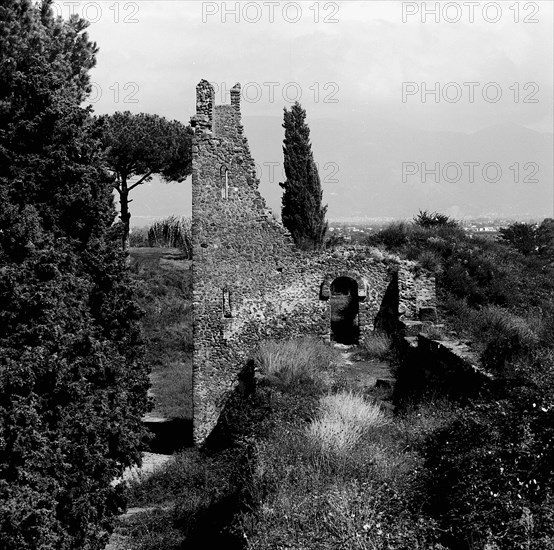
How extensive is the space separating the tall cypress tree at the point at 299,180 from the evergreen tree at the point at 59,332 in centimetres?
2134

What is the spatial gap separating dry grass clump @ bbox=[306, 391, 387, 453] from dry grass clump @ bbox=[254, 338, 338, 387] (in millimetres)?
2079

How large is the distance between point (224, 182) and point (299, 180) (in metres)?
17.2

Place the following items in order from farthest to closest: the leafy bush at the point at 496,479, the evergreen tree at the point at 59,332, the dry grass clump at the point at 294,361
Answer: the dry grass clump at the point at 294,361 → the evergreen tree at the point at 59,332 → the leafy bush at the point at 496,479

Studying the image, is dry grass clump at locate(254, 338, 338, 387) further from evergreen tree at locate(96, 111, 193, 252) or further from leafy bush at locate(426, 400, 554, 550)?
evergreen tree at locate(96, 111, 193, 252)

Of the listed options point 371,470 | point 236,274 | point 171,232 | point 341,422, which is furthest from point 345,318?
point 171,232

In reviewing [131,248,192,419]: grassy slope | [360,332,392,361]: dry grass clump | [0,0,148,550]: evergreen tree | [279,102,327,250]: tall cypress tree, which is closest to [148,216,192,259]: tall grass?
[131,248,192,419]: grassy slope

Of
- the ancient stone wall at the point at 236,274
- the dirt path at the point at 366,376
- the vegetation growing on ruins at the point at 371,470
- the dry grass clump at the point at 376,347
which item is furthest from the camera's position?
the ancient stone wall at the point at 236,274

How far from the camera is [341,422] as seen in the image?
9.34 m

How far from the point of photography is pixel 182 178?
36.2 m

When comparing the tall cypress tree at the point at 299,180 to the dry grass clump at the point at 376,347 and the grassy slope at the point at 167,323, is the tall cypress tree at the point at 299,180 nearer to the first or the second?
the grassy slope at the point at 167,323

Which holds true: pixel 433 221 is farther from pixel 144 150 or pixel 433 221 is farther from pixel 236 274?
pixel 144 150

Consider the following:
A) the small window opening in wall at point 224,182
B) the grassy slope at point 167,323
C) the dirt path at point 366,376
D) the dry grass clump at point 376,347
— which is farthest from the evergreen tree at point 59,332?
the grassy slope at point 167,323

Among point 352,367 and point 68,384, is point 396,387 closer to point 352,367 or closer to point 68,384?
point 352,367

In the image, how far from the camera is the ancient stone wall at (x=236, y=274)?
16.9 m
